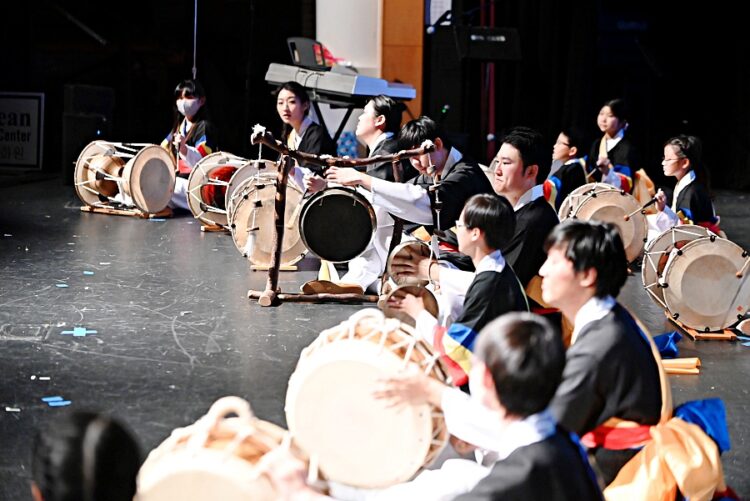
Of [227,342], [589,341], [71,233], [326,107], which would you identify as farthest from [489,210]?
[326,107]

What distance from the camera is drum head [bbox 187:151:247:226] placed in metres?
6.88

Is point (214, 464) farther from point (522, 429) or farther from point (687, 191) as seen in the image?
Result: point (687, 191)

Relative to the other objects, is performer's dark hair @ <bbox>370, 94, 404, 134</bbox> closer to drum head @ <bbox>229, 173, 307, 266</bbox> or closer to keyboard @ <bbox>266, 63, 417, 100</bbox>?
drum head @ <bbox>229, 173, 307, 266</bbox>

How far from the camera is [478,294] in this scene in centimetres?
296

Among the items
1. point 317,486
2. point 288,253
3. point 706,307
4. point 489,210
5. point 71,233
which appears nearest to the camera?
point 317,486

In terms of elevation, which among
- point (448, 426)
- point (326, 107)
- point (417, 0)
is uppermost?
point (417, 0)

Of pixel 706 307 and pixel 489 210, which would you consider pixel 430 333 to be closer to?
pixel 489 210

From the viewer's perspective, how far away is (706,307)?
4.61 meters

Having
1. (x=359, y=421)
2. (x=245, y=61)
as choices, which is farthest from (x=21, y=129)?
(x=359, y=421)

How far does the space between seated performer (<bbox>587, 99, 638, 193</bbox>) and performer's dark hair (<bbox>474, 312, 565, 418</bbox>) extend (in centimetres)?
549

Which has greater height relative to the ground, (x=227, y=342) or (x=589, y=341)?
(x=589, y=341)

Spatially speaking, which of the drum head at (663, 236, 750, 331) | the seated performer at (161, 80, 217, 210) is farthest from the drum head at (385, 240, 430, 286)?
the seated performer at (161, 80, 217, 210)

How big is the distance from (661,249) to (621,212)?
1156 millimetres

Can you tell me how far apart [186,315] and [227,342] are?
0.49 metres
